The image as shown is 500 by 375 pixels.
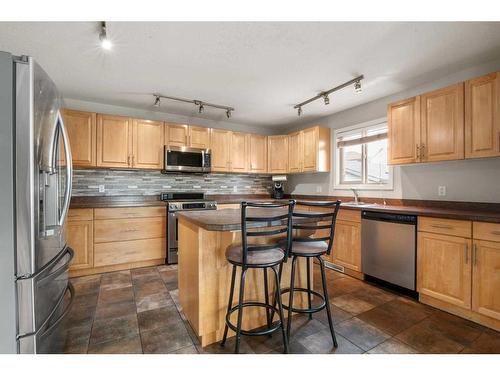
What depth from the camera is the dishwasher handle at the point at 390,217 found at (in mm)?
2391

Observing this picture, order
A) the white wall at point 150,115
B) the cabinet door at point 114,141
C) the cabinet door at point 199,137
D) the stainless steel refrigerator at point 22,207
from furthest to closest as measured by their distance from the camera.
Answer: the cabinet door at point 199,137 → the white wall at point 150,115 → the cabinet door at point 114,141 → the stainless steel refrigerator at point 22,207

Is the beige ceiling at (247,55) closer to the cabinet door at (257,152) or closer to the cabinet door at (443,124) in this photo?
the cabinet door at (443,124)

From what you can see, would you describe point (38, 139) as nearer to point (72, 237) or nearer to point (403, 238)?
point (72, 237)

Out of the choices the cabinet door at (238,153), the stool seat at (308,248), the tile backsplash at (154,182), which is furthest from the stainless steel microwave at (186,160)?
the stool seat at (308,248)

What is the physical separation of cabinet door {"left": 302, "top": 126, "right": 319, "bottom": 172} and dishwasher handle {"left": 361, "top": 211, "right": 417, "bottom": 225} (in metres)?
1.40

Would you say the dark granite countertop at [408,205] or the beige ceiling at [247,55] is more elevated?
the beige ceiling at [247,55]


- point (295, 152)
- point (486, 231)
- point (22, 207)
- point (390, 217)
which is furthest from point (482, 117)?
point (22, 207)

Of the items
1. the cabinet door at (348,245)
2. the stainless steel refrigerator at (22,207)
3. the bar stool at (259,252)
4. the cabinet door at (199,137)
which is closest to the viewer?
the stainless steel refrigerator at (22,207)

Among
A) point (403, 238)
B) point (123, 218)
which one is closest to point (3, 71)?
point (123, 218)

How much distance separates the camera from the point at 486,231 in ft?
6.27

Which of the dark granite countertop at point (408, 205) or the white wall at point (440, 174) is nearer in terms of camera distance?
the dark granite countertop at point (408, 205)

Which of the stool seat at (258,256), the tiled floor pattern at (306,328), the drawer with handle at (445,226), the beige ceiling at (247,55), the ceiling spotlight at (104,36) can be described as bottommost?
the tiled floor pattern at (306,328)

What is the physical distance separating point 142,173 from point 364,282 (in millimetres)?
3592

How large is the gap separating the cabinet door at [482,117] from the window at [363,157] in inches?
40.8
